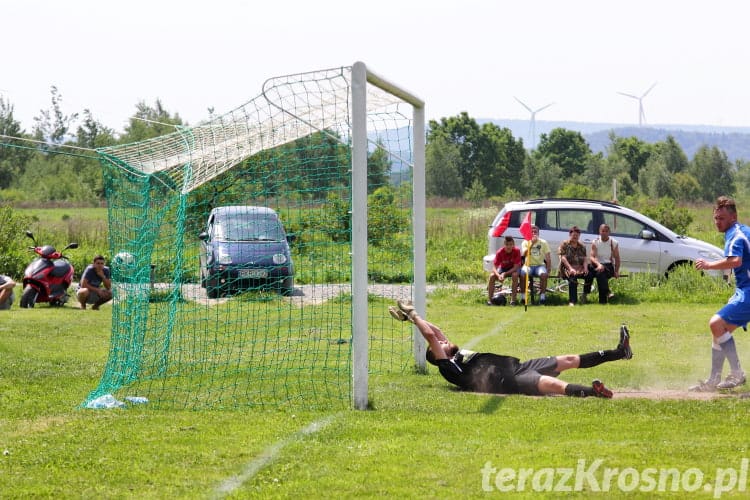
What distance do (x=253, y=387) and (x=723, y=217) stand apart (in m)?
5.04

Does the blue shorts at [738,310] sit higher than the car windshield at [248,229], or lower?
lower

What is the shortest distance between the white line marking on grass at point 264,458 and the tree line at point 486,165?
1814 inches

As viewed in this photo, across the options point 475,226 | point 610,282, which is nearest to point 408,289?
point 610,282

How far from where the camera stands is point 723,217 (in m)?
9.77

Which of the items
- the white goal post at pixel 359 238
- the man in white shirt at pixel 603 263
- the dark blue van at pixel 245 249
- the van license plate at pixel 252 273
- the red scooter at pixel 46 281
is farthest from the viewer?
the red scooter at pixel 46 281

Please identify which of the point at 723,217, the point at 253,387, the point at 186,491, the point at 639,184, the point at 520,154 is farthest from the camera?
the point at 520,154

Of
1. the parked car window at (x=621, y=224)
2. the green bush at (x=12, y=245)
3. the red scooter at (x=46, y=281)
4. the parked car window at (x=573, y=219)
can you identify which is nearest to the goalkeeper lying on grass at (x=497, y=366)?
the parked car window at (x=573, y=219)

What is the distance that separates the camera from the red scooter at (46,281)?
63.6ft

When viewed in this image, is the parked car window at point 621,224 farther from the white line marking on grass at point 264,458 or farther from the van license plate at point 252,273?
the white line marking on grass at point 264,458

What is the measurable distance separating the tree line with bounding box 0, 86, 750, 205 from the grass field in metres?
44.9

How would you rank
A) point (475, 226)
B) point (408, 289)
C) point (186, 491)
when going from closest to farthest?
1. point (186, 491)
2. point (408, 289)
3. point (475, 226)

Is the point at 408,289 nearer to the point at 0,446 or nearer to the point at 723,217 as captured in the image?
the point at 723,217

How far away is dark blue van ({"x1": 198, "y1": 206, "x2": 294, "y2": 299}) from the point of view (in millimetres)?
12570

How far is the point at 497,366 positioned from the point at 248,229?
4689 millimetres
